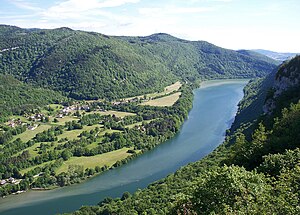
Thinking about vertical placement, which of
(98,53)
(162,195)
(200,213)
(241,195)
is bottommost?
(162,195)

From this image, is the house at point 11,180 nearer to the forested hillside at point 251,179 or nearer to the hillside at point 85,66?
the forested hillside at point 251,179

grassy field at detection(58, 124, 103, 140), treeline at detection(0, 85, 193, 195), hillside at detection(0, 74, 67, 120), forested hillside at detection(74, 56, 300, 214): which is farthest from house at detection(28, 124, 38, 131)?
forested hillside at detection(74, 56, 300, 214)

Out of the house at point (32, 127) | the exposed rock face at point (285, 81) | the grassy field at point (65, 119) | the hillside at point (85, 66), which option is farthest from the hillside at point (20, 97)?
the exposed rock face at point (285, 81)

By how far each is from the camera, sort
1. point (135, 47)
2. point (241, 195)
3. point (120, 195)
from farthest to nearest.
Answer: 1. point (135, 47)
2. point (120, 195)
3. point (241, 195)

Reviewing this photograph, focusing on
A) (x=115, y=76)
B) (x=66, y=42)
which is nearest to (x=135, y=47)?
(x=66, y=42)

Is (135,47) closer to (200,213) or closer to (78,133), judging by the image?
(78,133)

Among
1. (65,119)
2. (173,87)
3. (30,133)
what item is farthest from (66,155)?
(173,87)

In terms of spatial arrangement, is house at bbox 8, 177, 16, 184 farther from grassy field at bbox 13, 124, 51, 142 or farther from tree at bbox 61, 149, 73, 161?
grassy field at bbox 13, 124, 51, 142
